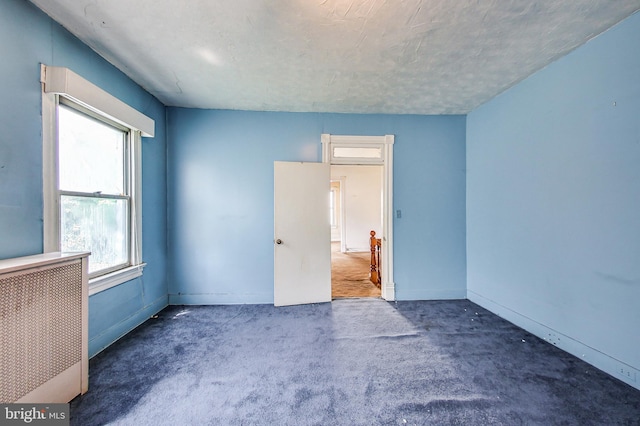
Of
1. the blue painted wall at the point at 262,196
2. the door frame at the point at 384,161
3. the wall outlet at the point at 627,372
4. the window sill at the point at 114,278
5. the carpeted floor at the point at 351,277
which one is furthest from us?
the carpeted floor at the point at 351,277

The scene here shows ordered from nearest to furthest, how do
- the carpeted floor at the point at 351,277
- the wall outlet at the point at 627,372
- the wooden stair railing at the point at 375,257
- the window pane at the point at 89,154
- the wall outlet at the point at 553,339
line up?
the wall outlet at the point at 627,372 → the window pane at the point at 89,154 → the wall outlet at the point at 553,339 → the carpeted floor at the point at 351,277 → the wooden stair railing at the point at 375,257

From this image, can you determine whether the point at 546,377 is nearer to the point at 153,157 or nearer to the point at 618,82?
the point at 618,82

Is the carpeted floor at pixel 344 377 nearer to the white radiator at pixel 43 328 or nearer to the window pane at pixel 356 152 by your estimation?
the white radiator at pixel 43 328

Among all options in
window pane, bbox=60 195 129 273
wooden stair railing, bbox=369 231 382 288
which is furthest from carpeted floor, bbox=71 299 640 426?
wooden stair railing, bbox=369 231 382 288

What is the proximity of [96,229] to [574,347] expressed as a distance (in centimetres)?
442

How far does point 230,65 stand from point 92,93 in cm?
112

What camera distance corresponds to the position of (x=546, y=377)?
6.12 ft

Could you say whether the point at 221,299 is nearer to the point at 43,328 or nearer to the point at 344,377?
the point at 43,328

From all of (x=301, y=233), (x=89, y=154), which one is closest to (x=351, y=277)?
(x=301, y=233)

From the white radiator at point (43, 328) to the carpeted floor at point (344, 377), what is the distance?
0.25 m

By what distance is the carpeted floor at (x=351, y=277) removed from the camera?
380cm

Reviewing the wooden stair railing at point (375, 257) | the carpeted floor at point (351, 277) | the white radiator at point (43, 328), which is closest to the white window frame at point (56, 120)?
the white radiator at point (43, 328)

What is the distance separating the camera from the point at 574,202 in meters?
2.13

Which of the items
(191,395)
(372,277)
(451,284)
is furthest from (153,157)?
(451,284)
